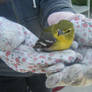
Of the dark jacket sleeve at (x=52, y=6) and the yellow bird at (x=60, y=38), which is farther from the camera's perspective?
the dark jacket sleeve at (x=52, y=6)

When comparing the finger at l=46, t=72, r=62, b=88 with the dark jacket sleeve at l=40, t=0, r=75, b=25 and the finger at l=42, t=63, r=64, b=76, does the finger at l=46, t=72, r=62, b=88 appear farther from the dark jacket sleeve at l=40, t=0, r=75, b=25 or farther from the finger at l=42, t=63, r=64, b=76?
the dark jacket sleeve at l=40, t=0, r=75, b=25

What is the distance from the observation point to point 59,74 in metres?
0.48

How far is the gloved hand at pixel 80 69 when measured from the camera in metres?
0.47

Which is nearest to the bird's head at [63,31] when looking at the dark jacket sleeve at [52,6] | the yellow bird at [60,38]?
the yellow bird at [60,38]

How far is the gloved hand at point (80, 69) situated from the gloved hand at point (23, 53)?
2cm

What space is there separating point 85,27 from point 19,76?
14.6 inches

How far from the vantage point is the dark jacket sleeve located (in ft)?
2.43

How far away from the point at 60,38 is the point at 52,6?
0.98 feet

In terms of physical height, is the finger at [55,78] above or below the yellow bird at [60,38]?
below

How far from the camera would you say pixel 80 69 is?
47cm

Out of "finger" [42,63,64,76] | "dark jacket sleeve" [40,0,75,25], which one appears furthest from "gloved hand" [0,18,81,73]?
"dark jacket sleeve" [40,0,75,25]

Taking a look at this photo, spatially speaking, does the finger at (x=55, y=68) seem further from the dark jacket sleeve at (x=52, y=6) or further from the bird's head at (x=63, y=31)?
the dark jacket sleeve at (x=52, y=6)

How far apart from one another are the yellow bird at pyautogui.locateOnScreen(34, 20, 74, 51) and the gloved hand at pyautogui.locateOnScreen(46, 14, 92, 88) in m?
0.06

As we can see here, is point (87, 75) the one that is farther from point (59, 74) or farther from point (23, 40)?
point (23, 40)
